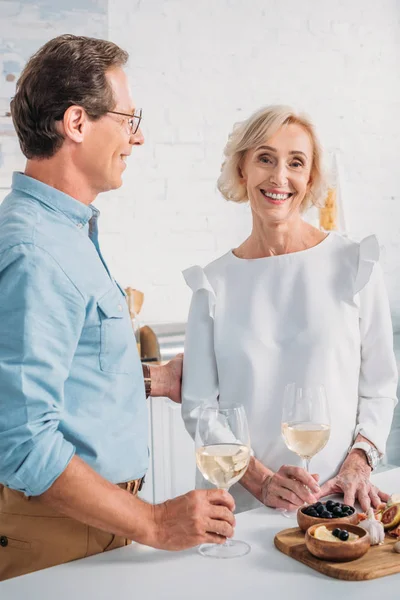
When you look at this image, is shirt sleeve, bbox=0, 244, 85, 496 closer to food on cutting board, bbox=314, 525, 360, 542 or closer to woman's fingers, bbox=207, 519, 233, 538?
woman's fingers, bbox=207, 519, 233, 538

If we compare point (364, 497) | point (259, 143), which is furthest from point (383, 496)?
point (259, 143)

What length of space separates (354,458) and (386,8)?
9.99 feet

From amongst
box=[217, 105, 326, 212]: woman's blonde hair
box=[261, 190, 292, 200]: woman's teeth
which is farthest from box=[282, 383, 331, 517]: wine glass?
box=[217, 105, 326, 212]: woman's blonde hair

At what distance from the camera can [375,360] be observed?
5.65 feet

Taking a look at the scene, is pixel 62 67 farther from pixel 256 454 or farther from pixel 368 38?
pixel 368 38

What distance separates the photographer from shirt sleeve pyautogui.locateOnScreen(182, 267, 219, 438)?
1.75 m

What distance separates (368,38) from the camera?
3.80 m

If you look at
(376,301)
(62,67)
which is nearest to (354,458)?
(376,301)

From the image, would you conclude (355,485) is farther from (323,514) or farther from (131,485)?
(131,485)

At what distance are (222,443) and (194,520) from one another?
0.13m

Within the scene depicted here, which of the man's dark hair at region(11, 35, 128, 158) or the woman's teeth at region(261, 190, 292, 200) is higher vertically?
the man's dark hair at region(11, 35, 128, 158)

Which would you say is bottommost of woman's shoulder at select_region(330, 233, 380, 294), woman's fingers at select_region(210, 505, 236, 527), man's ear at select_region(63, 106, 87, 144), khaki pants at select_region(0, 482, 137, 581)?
khaki pants at select_region(0, 482, 137, 581)

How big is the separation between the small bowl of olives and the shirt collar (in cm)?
65

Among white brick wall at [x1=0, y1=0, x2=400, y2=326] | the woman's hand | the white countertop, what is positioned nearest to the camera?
the white countertop
